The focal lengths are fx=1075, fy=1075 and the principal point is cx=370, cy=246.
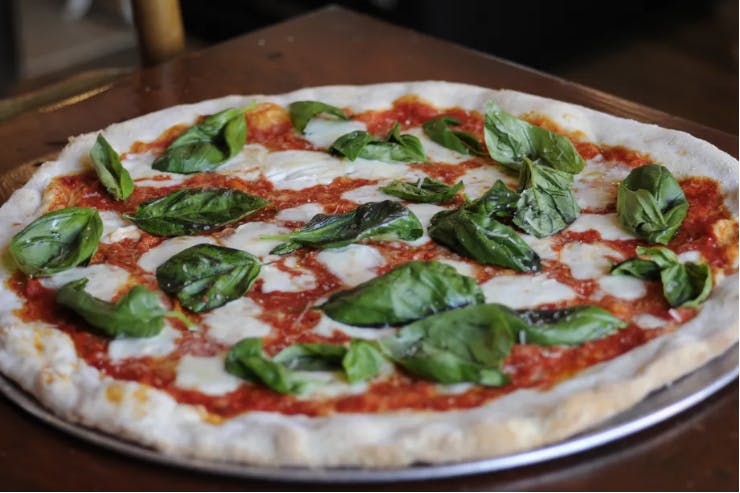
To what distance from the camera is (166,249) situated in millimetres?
2170

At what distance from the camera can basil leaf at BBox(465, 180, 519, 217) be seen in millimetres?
2213

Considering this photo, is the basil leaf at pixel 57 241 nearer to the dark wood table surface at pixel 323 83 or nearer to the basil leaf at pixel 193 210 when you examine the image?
the basil leaf at pixel 193 210

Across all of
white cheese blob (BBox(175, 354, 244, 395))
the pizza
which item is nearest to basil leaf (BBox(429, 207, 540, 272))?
the pizza

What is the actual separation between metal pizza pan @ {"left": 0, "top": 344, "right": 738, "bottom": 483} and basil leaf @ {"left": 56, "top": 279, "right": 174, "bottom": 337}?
17cm

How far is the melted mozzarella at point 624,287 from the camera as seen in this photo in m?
1.97

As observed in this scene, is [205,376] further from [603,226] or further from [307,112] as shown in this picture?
[307,112]

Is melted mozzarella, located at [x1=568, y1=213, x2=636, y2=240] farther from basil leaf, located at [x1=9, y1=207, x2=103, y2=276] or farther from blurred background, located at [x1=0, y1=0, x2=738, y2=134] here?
blurred background, located at [x1=0, y1=0, x2=738, y2=134]

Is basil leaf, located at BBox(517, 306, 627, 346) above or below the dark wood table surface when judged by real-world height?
above

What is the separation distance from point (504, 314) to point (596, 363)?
0.17 meters

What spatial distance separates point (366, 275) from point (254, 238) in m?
0.28

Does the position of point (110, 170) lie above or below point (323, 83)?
above

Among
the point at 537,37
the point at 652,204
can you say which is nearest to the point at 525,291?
the point at 652,204

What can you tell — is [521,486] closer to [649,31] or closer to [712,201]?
[712,201]

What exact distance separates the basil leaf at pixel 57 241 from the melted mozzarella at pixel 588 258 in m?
0.93
